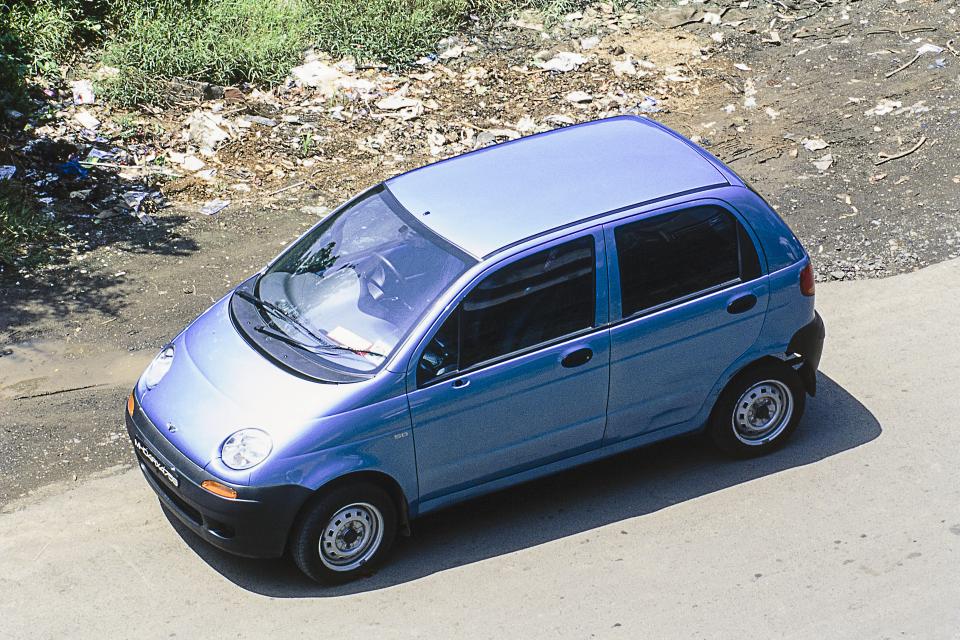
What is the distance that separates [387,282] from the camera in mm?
5961

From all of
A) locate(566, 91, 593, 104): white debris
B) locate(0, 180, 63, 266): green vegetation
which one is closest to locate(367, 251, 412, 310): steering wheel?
locate(0, 180, 63, 266): green vegetation

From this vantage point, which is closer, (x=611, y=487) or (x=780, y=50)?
(x=611, y=487)

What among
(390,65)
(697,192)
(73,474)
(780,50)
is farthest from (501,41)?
(73,474)

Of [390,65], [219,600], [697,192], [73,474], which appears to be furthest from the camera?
[390,65]

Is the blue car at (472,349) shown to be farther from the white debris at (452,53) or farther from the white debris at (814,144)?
the white debris at (452,53)

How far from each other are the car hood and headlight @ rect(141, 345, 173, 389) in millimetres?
49

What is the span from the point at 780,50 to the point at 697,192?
750cm

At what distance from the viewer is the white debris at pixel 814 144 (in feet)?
35.6

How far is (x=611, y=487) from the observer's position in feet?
21.9

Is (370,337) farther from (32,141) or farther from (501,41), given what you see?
(501,41)

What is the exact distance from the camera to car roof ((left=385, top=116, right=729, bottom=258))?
6.02m

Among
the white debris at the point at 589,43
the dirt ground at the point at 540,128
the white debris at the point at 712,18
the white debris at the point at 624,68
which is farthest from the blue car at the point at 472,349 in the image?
the white debris at the point at 712,18

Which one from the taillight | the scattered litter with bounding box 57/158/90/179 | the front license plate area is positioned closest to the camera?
the front license plate area

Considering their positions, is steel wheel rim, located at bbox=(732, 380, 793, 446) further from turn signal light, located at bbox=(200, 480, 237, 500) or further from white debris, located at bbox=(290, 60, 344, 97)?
white debris, located at bbox=(290, 60, 344, 97)
